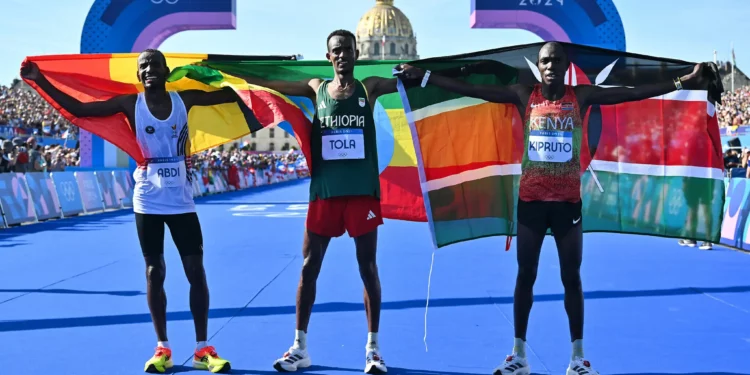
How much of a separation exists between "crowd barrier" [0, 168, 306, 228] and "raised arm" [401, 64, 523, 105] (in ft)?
29.9

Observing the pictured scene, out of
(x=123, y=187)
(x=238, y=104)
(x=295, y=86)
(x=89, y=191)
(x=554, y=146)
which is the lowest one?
(x=123, y=187)

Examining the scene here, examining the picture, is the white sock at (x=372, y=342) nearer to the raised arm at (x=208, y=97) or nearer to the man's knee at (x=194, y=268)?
the man's knee at (x=194, y=268)

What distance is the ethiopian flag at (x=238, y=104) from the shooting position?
542cm

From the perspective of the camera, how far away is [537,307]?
7121 mm

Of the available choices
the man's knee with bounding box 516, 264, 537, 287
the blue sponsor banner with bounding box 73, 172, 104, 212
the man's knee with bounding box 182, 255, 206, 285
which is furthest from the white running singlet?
the blue sponsor banner with bounding box 73, 172, 104, 212

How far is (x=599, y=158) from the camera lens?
579cm

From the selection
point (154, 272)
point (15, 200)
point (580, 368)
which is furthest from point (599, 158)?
point (15, 200)

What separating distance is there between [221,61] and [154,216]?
1458 millimetres

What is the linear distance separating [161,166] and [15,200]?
39.4ft

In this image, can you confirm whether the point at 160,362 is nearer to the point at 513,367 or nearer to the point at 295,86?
the point at 295,86

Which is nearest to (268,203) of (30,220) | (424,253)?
(30,220)

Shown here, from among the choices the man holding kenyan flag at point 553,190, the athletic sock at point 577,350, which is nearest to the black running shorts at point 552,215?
the man holding kenyan flag at point 553,190

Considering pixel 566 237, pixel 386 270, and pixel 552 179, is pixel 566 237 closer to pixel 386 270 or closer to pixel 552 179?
pixel 552 179

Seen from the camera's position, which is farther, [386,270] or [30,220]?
[30,220]
